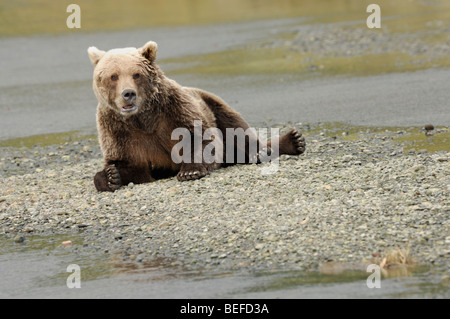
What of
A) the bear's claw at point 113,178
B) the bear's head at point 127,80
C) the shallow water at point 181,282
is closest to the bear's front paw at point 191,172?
the bear's claw at point 113,178

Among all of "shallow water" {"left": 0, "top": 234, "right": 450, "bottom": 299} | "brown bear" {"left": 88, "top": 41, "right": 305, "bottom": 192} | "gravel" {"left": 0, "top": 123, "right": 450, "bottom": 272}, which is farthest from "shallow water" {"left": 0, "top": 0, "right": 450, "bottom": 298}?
"brown bear" {"left": 88, "top": 41, "right": 305, "bottom": 192}

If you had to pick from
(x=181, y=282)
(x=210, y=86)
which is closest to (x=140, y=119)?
(x=181, y=282)

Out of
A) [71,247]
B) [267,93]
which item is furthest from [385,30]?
[71,247]

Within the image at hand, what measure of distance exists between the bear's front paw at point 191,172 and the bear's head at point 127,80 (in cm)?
71

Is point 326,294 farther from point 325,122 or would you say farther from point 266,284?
point 325,122

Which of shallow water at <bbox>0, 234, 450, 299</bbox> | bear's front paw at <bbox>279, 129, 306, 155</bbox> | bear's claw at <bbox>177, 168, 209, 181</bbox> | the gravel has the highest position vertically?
bear's front paw at <bbox>279, 129, 306, 155</bbox>

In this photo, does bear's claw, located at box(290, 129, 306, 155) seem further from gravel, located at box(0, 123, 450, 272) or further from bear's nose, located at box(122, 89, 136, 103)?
bear's nose, located at box(122, 89, 136, 103)

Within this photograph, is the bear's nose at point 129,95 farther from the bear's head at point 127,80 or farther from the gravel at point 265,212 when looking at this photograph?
the gravel at point 265,212

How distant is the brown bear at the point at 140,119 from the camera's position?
7793 mm

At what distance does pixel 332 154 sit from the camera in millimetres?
8742

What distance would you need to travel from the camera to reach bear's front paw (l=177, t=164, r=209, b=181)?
26.0ft

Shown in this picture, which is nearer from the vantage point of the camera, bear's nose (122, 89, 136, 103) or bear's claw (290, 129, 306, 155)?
bear's nose (122, 89, 136, 103)

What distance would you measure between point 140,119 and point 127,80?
439 millimetres

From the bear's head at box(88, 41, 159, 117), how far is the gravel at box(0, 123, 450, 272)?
2.61 feet
